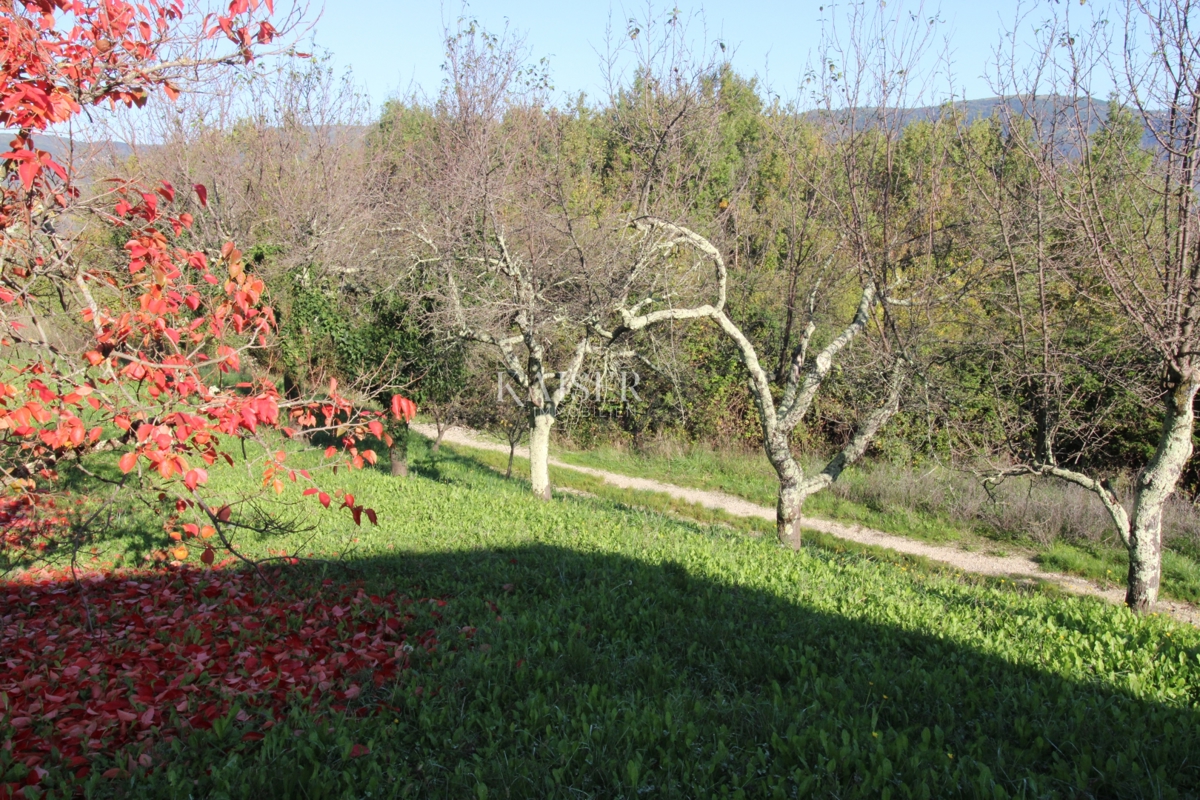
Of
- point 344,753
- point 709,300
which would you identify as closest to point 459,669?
point 344,753

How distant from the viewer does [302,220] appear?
1578 cm

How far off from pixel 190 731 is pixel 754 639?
9.00 feet

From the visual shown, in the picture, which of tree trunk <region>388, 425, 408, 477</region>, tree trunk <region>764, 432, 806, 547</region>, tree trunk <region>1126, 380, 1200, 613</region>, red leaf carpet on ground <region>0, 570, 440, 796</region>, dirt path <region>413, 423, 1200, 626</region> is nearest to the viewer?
red leaf carpet on ground <region>0, 570, 440, 796</region>

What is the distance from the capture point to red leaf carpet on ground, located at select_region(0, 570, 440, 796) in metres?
3.41

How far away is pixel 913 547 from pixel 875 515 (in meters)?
1.31

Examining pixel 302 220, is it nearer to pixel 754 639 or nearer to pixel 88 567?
pixel 88 567

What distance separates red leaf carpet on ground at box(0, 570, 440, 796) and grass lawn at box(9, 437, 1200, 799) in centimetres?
20

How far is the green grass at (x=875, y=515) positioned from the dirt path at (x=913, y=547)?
8.7 inches

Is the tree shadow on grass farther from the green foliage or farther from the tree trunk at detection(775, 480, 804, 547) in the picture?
the green foliage

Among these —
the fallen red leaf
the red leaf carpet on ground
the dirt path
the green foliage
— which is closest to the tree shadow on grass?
the fallen red leaf

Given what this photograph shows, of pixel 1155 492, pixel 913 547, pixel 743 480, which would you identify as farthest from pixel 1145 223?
pixel 743 480

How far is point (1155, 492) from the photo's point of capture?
18.8ft

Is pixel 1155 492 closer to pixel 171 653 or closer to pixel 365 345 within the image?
pixel 171 653

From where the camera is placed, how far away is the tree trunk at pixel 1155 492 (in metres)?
5.56
